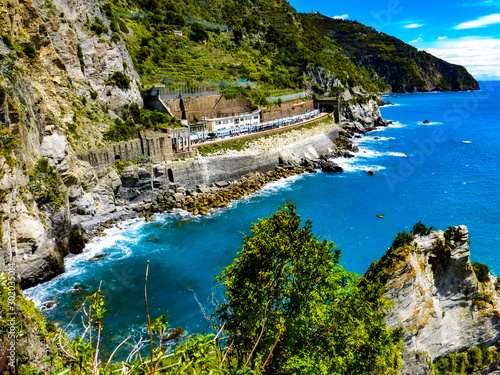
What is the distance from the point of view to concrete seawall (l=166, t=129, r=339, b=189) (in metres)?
39.0

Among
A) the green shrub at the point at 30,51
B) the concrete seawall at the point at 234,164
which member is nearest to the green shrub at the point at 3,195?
the green shrub at the point at 30,51

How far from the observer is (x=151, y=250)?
28.0 metres

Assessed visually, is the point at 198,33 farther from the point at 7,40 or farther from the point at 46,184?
the point at 46,184

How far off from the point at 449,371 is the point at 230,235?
19.7m

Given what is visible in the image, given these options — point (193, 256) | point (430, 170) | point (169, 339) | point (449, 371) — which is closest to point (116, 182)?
point (193, 256)

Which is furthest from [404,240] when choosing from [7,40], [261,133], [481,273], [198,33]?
[198,33]

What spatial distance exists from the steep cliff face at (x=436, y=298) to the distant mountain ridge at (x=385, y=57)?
184979mm

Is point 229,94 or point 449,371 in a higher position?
point 229,94

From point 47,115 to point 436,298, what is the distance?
3234 centimetres

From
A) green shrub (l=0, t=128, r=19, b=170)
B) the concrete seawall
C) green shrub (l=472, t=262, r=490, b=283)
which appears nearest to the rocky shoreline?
the concrete seawall

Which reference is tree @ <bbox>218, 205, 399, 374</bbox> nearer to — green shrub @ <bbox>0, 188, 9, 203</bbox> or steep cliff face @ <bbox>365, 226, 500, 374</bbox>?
steep cliff face @ <bbox>365, 226, 500, 374</bbox>

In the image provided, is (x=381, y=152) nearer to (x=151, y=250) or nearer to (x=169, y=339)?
(x=151, y=250)

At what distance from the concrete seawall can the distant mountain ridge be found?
147 m

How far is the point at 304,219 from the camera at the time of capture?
33438 mm
